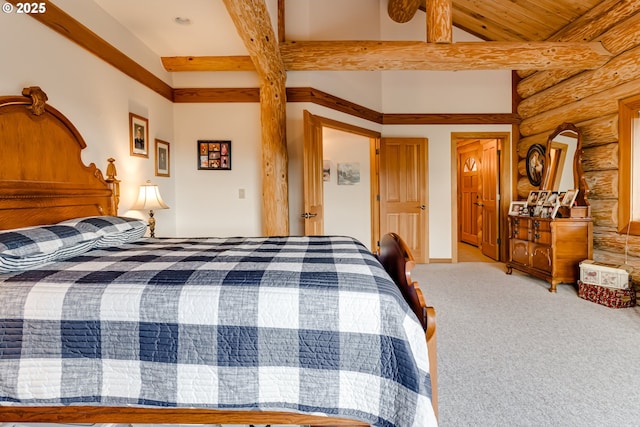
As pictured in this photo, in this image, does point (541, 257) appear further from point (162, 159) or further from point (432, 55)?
point (162, 159)

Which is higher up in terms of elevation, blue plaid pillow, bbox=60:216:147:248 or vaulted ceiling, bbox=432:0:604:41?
vaulted ceiling, bbox=432:0:604:41

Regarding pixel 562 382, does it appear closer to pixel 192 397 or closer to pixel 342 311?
pixel 342 311

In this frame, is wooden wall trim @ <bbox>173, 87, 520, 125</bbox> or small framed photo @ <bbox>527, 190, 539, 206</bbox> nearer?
wooden wall trim @ <bbox>173, 87, 520, 125</bbox>

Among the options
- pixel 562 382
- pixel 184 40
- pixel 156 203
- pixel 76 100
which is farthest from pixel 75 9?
pixel 562 382

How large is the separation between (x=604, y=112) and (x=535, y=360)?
2937 millimetres

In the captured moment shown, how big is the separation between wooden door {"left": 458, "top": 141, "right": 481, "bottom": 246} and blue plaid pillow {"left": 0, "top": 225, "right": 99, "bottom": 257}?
20.1 feet

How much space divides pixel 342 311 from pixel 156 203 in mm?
2528

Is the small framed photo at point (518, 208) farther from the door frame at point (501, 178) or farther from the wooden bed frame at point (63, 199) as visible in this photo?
the wooden bed frame at point (63, 199)

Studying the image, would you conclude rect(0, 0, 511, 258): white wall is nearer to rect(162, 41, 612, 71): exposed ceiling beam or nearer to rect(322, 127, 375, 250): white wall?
rect(162, 41, 612, 71): exposed ceiling beam

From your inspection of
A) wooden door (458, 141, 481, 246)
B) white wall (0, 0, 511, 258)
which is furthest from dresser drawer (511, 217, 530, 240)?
wooden door (458, 141, 481, 246)

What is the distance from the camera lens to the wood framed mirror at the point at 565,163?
3.60 metres

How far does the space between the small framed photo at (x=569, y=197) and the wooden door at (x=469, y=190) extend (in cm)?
239

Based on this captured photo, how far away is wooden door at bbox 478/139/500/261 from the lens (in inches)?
200
